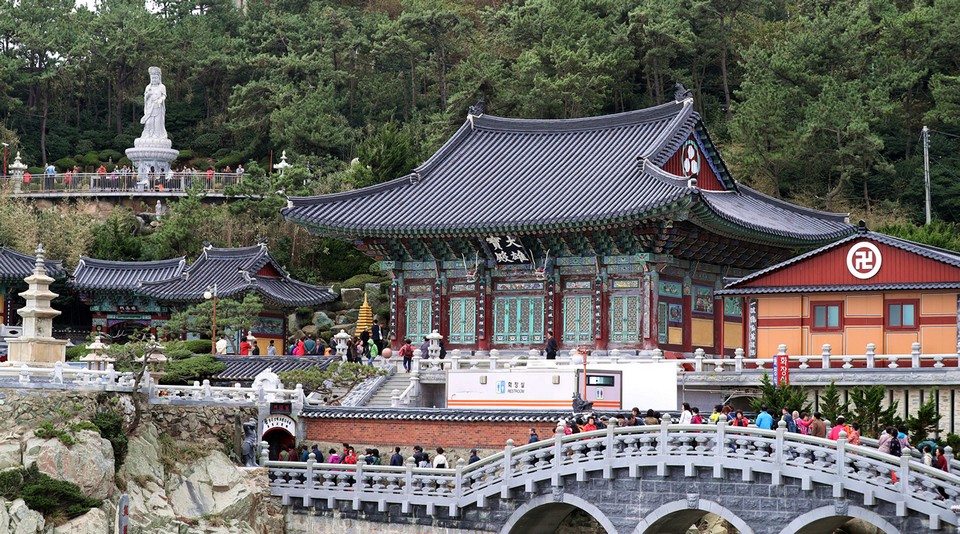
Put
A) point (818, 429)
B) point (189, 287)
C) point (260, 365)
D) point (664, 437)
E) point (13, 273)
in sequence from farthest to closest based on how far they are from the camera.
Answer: point (13, 273) → point (189, 287) → point (260, 365) → point (664, 437) → point (818, 429)

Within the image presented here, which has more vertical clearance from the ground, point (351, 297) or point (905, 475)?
point (351, 297)

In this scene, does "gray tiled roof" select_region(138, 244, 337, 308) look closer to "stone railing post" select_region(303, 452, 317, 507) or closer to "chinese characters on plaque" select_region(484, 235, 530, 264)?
"chinese characters on plaque" select_region(484, 235, 530, 264)

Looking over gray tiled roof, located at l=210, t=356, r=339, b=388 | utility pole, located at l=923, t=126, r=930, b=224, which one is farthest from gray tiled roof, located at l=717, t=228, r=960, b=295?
utility pole, located at l=923, t=126, r=930, b=224

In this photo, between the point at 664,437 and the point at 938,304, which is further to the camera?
the point at 938,304

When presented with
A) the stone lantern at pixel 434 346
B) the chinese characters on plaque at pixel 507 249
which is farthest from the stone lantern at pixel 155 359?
the chinese characters on plaque at pixel 507 249

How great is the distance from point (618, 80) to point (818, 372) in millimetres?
36935

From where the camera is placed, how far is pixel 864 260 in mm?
38438

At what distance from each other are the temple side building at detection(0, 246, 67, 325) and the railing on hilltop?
11767 mm

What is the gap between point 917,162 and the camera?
62.6 m

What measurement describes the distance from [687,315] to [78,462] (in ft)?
61.6

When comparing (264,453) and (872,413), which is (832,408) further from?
(264,453)

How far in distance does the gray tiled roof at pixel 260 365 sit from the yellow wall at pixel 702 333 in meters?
10.5

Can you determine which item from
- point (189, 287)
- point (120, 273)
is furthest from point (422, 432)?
point (120, 273)

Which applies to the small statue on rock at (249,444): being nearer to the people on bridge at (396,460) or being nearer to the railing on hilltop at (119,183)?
the people on bridge at (396,460)
